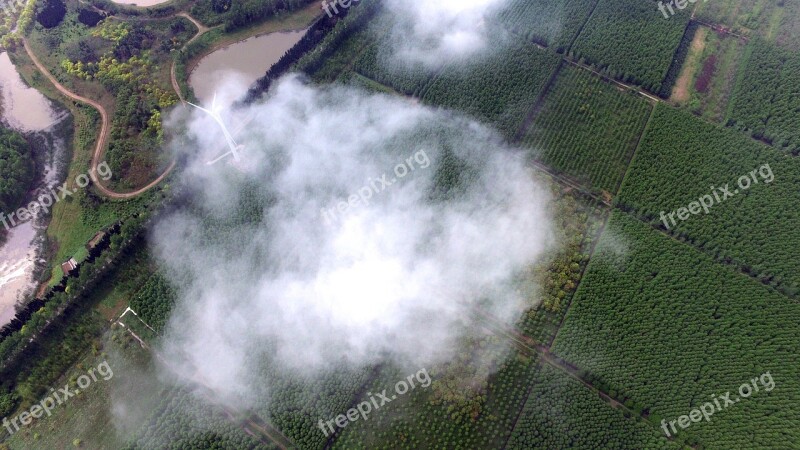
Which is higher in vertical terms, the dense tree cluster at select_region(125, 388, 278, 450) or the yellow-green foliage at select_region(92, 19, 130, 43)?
the yellow-green foliage at select_region(92, 19, 130, 43)

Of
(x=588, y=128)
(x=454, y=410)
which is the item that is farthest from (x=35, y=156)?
(x=588, y=128)

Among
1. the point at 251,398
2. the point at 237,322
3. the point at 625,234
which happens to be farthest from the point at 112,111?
the point at 625,234

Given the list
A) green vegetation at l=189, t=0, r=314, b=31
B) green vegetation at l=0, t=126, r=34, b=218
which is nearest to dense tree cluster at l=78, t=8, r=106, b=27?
green vegetation at l=189, t=0, r=314, b=31

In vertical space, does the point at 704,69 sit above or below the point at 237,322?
above

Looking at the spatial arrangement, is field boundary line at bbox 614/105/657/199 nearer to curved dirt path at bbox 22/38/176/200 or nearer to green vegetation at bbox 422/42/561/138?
green vegetation at bbox 422/42/561/138

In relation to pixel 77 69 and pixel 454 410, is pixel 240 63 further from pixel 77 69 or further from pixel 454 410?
pixel 454 410

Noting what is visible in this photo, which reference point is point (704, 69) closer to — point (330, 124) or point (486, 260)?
point (486, 260)

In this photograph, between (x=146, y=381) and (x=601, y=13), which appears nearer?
(x=146, y=381)
